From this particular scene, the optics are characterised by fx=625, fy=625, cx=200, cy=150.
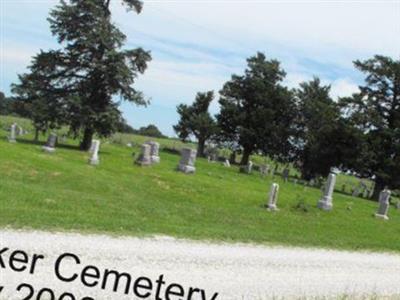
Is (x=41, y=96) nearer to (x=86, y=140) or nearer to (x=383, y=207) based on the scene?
(x=86, y=140)

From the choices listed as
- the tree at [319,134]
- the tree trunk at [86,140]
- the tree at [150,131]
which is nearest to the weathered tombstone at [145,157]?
the tree trunk at [86,140]

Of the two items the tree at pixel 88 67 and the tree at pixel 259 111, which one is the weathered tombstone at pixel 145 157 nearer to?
the tree at pixel 88 67

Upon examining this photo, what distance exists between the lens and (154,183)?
25.1 m

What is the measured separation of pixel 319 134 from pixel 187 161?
Result: 80.9ft

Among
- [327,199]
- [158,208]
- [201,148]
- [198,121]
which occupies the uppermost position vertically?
[198,121]

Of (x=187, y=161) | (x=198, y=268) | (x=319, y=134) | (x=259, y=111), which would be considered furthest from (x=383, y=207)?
(x=259, y=111)

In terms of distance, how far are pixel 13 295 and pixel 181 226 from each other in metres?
8.16

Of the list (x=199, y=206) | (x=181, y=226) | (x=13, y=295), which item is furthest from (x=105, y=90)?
(x=13, y=295)

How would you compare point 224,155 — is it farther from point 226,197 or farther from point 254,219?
point 254,219

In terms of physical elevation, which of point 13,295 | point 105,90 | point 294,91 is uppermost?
point 294,91

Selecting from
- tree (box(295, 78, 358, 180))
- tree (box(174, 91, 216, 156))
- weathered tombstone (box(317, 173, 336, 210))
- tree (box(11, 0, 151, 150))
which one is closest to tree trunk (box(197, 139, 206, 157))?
tree (box(174, 91, 216, 156))

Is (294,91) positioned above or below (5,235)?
above

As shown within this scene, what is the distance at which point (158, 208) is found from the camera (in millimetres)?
18266

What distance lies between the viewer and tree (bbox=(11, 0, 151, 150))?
116 ft
